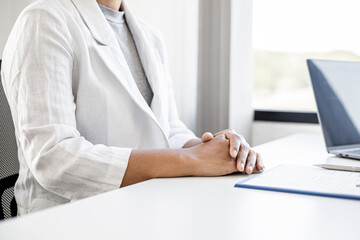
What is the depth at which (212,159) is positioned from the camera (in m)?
1.00

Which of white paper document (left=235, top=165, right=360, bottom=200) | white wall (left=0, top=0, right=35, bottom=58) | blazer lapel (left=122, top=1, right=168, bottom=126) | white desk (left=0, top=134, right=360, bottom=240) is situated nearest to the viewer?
white desk (left=0, top=134, right=360, bottom=240)

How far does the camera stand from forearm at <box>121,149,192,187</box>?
38.3 inches

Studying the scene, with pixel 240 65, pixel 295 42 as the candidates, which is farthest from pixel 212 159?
pixel 295 42

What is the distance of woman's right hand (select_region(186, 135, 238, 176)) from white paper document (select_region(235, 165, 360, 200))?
2.7 inches

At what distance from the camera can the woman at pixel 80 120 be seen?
977 mm

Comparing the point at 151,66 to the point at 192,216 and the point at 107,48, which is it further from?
the point at 192,216

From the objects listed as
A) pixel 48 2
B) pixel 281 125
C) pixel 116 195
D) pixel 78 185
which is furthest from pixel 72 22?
pixel 281 125

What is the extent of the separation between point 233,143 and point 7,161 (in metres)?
0.57

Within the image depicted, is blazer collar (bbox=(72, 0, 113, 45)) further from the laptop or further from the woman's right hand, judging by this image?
the laptop

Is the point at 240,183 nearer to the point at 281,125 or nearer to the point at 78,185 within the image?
the point at 78,185

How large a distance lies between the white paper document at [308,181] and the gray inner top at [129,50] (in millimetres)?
541

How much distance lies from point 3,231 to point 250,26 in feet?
7.07

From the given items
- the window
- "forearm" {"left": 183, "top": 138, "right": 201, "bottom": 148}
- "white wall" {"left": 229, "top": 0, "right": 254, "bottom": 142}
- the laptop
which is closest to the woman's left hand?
"forearm" {"left": 183, "top": 138, "right": 201, "bottom": 148}

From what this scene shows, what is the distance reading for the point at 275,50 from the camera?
272cm
